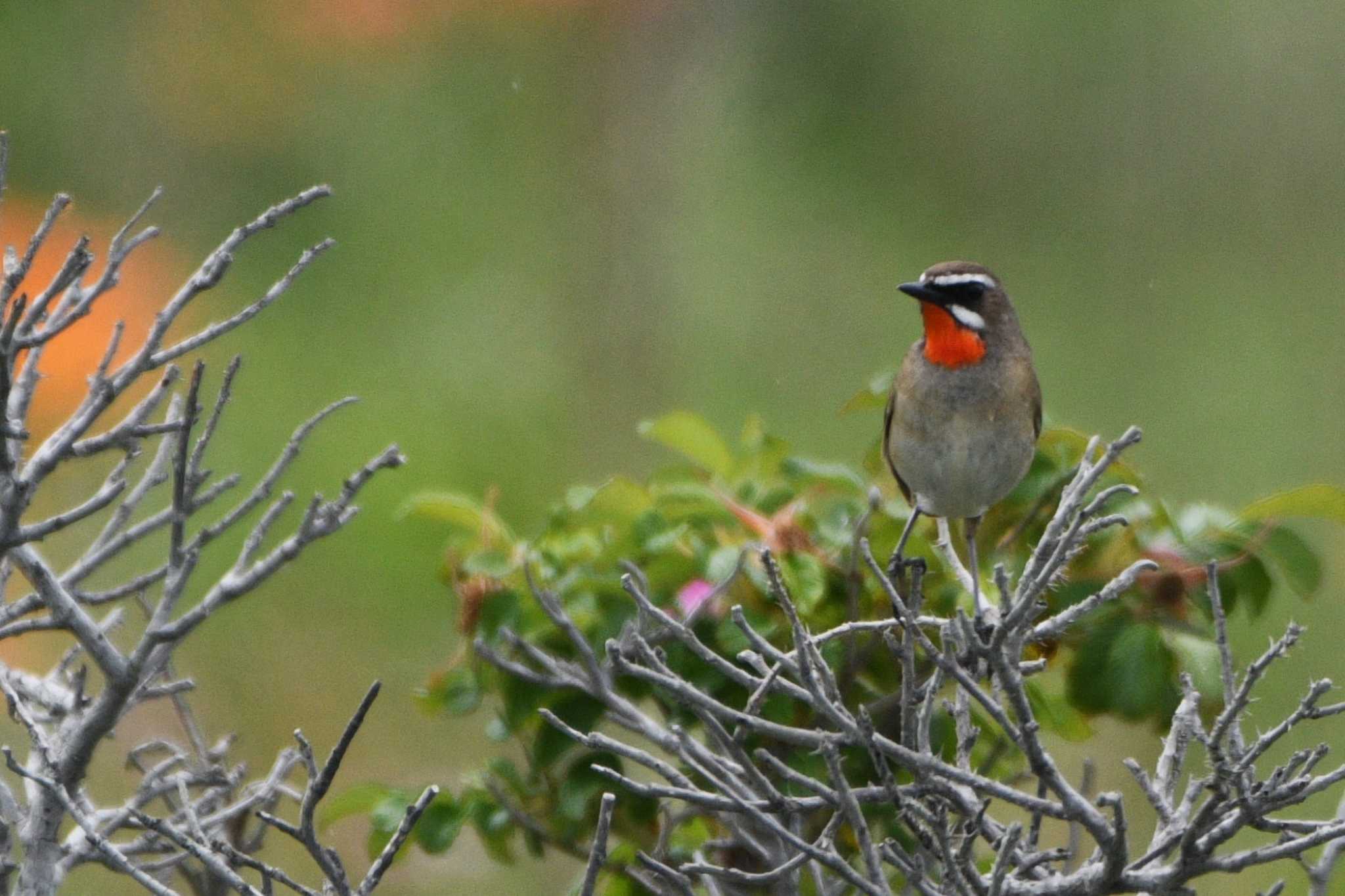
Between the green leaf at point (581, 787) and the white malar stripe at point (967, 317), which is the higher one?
the white malar stripe at point (967, 317)

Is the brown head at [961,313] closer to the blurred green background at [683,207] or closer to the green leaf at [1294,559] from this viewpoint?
the green leaf at [1294,559]

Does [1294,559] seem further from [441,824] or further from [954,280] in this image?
[441,824]

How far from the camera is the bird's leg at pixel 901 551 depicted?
2.17 metres

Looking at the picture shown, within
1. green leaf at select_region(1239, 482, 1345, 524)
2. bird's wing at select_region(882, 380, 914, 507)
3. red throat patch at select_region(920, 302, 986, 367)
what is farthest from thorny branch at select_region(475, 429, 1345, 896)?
red throat patch at select_region(920, 302, 986, 367)

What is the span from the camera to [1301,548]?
8.11ft

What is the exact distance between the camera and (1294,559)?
97.0 inches

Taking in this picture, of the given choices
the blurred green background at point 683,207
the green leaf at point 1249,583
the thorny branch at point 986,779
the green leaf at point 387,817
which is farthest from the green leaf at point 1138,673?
the blurred green background at point 683,207

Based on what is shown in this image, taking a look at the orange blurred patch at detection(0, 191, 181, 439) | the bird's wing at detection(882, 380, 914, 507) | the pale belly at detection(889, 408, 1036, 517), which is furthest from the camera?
the orange blurred patch at detection(0, 191, 181, 439)

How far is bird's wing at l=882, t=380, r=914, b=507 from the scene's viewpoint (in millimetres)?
2887

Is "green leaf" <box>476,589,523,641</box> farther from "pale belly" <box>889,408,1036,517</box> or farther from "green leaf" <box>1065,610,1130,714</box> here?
"green leaf" <box>1065,610,1130,714</box>

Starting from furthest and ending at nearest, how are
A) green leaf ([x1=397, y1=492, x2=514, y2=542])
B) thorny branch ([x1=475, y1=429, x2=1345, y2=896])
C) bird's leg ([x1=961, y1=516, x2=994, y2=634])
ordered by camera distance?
green leaf ([x1=397, y1=492, x2=514, y2=542]) < bird's leg ([x1=961, y1=516, x2=994, y2=634]) < thorny branch ([x1=475, y1=429, x2=1345, y2=896])

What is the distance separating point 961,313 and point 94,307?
3.56m

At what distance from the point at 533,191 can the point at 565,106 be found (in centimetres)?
45

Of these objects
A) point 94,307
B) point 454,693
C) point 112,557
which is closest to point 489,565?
point 454,693
